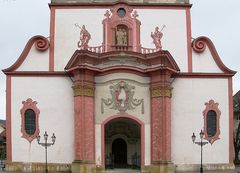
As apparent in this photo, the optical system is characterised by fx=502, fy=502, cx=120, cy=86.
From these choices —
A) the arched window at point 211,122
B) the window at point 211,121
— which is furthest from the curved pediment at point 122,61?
the arched window at point 211,122

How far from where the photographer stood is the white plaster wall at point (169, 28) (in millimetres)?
37688

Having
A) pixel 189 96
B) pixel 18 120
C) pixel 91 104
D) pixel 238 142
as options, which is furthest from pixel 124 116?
pixel 238 142

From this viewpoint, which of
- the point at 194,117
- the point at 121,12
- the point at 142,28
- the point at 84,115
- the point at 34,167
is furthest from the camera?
the point at 121,12

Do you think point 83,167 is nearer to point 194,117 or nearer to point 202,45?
point 194,117

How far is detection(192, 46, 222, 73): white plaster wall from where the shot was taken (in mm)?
37375

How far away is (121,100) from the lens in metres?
35.5

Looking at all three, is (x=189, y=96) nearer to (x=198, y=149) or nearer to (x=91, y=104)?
(x=198, y=149)

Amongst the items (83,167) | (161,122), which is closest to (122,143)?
(161,122)

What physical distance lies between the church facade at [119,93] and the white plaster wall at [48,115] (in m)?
0.07

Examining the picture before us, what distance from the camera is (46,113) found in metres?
36.2

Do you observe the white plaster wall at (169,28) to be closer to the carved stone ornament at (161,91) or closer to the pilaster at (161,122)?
the pilaster at (161,122)

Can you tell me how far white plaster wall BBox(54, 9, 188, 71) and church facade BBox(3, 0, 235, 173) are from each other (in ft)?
0.25

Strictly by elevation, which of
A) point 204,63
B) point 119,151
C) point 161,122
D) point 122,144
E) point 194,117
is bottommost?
point 119,151

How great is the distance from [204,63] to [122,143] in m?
8.83
